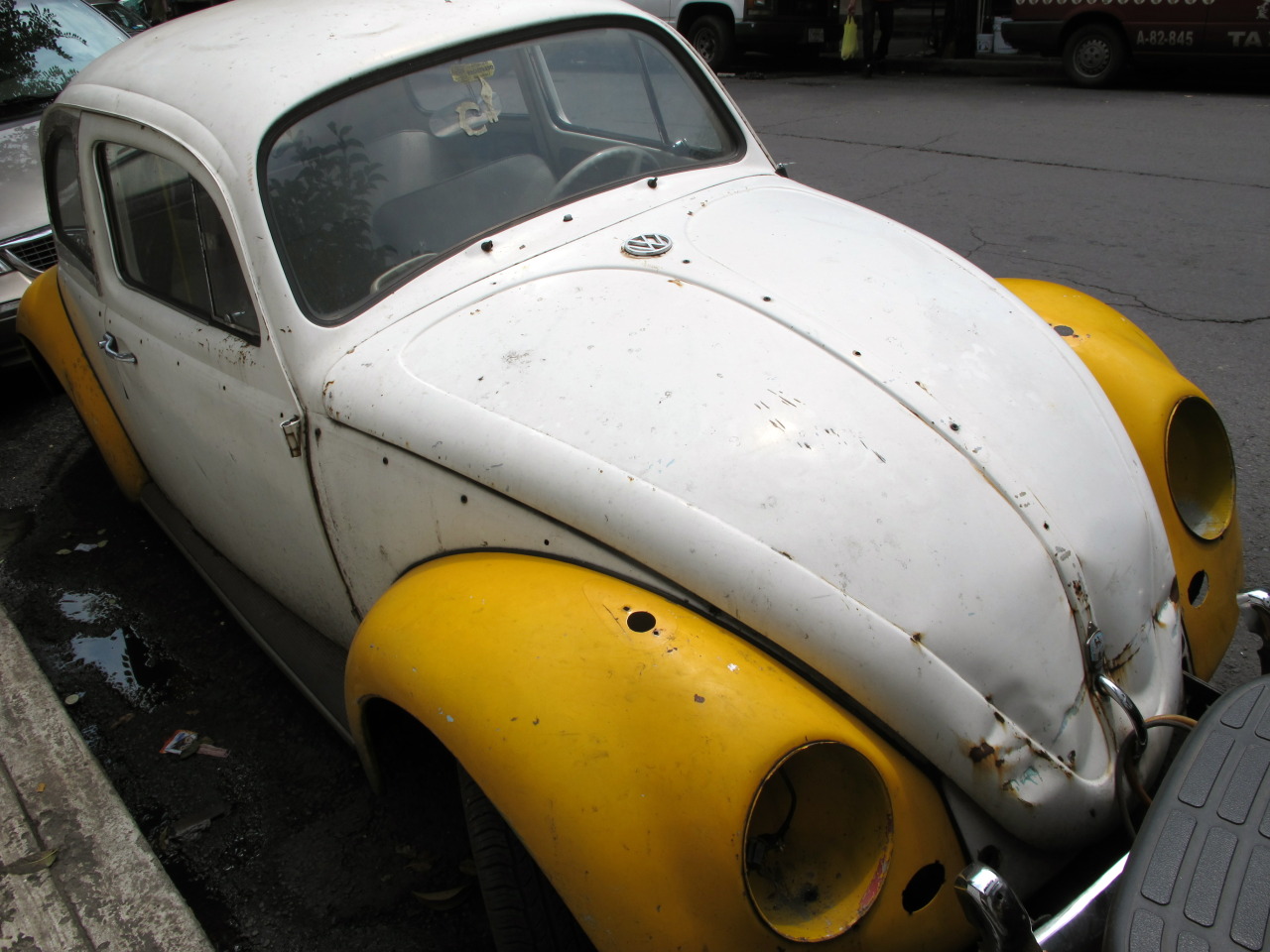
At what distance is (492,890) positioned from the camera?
5.88ft

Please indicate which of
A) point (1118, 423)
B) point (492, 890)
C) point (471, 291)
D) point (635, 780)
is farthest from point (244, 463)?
point (1118, 423)

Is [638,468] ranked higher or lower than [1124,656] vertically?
higher

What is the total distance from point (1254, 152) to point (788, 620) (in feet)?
25.6

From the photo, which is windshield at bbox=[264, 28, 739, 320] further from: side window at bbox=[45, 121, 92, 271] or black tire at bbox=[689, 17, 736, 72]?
black tire at bbox=[689, 17, 736, 72]

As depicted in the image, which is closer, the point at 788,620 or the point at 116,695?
the point at 788,620

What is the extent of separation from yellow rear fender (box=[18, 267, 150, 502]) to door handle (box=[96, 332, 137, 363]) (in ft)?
1.64

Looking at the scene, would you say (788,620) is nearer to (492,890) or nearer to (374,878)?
(492,890)

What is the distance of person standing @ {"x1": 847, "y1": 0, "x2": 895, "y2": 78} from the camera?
41.6ft

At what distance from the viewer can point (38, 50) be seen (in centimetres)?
571

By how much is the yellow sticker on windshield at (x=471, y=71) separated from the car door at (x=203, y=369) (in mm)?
689

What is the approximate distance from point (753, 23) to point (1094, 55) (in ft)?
14.1

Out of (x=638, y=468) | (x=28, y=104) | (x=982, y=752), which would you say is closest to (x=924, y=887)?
(x=982, y=752)

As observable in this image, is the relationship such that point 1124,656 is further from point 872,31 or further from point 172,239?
point 872,31

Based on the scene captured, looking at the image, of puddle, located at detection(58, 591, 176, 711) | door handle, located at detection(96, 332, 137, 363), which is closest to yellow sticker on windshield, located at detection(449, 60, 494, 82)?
door handle, located at detection(96, 332, 137, 363)
